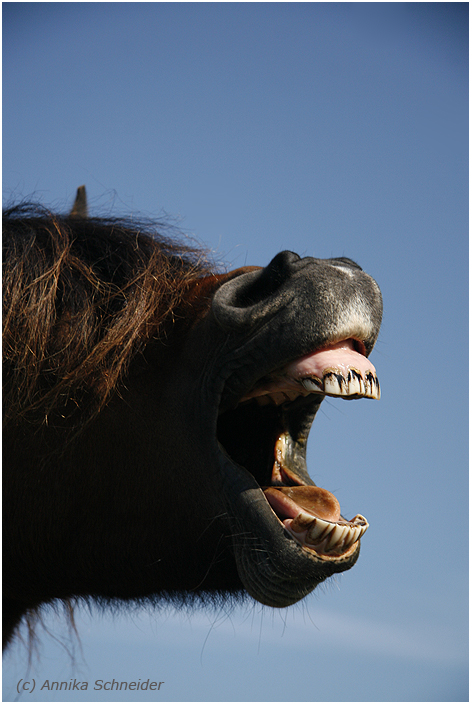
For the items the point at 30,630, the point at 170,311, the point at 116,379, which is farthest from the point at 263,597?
the point at 30,630

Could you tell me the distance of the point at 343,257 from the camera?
2.15 metres

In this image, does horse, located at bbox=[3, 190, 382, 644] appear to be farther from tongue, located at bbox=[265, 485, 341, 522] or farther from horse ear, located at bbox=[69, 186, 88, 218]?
horse ear, located at bbox=[69, 186, 88, 218]

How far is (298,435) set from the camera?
2438 millimetres

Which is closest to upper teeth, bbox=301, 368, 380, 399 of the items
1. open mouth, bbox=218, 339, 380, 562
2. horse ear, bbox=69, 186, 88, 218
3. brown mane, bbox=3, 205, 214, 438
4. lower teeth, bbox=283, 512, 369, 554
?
open mouth, bbox=218, 339, 380, 562

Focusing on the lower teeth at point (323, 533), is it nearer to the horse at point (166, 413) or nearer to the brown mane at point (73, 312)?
the horse at point (166, 413)

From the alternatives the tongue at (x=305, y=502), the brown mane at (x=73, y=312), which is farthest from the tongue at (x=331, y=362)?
the brown mane at (x=73, y=312)

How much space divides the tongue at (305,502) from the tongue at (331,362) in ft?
1.39

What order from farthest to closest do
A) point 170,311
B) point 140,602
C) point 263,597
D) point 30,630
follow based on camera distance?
1. point 30,630
2. point 140,602
3. point 170,311
4. point 263,597

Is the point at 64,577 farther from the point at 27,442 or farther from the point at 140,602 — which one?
the point at 27,442

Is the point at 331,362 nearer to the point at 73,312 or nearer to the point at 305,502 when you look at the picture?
the point at 305,502

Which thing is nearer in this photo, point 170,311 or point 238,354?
point 238,354

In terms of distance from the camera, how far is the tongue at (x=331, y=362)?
187cm

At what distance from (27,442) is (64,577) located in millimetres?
562

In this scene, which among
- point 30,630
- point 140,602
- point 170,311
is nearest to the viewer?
point 170,311
